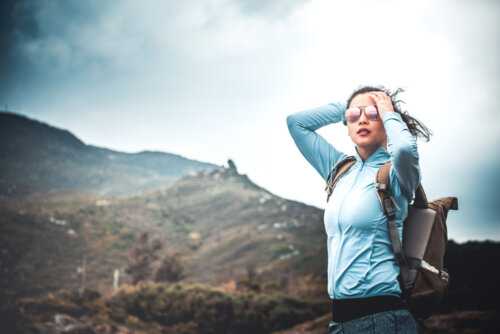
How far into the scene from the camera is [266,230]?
70.7 ft

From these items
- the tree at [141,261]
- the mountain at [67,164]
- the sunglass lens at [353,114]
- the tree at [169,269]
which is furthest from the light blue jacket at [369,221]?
the mountain at [67,164]

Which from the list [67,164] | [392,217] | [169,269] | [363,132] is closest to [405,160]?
[392,217]

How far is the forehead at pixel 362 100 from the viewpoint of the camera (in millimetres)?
1433

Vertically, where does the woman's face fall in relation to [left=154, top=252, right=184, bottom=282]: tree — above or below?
above

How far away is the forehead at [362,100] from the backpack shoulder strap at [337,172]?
234 millimetres

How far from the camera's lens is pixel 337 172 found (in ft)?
4.99

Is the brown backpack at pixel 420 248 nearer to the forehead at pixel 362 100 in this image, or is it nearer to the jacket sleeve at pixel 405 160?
the jacket sleeve at pixel 405 160

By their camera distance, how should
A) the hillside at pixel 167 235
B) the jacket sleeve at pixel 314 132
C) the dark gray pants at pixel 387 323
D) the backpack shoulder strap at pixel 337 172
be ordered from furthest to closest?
the hillside at pixel 167 235 < the jacket sleeve at pixel 314 132 < the backpack shoulder strap at pixel 337 172 < the dark gray pants at pixel 387 323

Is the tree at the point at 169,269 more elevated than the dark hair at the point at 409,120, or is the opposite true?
the dark hair at the point at 409,120

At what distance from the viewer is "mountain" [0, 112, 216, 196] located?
97.0ft

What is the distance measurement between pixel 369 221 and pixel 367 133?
38 cm

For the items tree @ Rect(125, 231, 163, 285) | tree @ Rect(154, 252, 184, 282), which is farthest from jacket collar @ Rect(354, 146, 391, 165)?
tree @ Rect(125, 231, 163, 285)

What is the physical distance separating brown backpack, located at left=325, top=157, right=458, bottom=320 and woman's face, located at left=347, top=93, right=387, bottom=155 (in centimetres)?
14

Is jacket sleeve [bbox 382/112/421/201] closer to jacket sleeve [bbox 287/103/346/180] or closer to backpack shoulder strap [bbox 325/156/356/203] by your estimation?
backpack shoulder strap [bbox 325/156/356/203]
